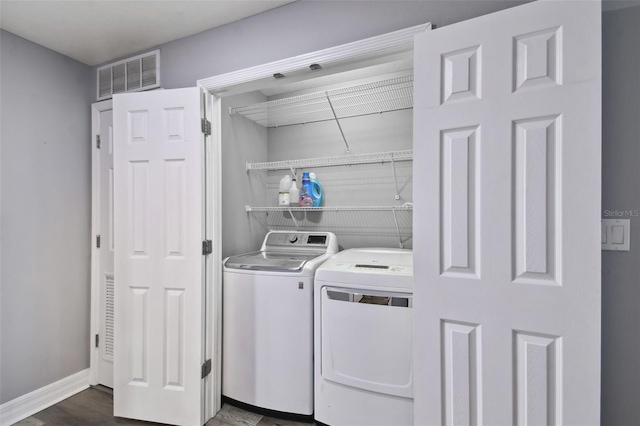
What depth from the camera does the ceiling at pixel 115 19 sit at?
5.51 feet

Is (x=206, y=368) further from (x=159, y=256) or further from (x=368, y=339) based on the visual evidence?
(x=368, y=339)

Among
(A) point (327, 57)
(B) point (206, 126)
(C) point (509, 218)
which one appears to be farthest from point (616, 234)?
(B) point (206, 126)

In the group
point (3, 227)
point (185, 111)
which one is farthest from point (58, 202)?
point (185, 111)

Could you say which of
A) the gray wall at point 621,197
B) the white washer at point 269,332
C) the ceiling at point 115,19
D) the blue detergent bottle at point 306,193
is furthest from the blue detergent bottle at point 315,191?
the gray wall at point 621,197

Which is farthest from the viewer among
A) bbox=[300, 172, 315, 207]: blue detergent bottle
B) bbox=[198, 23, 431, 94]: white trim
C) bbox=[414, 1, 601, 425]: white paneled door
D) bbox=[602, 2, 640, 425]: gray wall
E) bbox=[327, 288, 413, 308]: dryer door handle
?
bbox=[300, 172, 315, 207]: blue detergent bottle

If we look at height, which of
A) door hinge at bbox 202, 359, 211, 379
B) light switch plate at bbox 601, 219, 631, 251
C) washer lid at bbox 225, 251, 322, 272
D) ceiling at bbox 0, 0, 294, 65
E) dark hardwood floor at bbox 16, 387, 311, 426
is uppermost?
ceiling at bbox 0, 0, 294, 65

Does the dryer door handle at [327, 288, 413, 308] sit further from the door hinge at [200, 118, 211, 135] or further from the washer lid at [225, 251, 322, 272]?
the door hinge at [200, 118, 211, 135]

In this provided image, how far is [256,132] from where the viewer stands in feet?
8.93

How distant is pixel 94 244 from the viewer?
92.4 inches

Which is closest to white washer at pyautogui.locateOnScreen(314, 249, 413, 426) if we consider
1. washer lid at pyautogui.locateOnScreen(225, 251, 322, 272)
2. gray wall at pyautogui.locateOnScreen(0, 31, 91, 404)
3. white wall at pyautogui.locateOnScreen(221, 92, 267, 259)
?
washer lid at pyautogui.locateOnScreen(225, 251, 322, 272)

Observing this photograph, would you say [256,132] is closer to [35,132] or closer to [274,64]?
[274,64]

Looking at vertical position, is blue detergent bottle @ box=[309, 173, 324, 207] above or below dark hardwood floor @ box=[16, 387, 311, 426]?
above

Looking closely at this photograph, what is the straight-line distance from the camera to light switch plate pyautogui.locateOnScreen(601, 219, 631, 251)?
118 cm

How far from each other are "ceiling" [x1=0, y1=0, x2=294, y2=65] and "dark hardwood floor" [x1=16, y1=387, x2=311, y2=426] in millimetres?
2499
